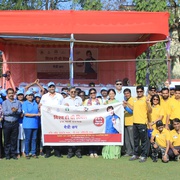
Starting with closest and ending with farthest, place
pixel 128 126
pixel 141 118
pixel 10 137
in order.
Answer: pixel 141 118, pixel 10 137, pixel 128 126

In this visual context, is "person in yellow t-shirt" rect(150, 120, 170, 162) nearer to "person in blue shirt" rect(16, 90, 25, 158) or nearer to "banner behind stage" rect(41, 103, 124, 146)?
"banner behind stage" rect(41, 103, 124, 146)

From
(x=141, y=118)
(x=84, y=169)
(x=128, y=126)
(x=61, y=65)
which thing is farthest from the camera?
(x=61, y=65)

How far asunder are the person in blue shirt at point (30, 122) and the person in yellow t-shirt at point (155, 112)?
2.44 m

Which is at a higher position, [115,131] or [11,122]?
[11,122]

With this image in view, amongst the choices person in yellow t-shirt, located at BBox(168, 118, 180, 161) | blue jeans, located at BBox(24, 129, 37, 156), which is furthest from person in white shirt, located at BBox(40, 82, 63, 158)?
person in yellow t-shirt, located at BBox(168, 118, 180, 161)

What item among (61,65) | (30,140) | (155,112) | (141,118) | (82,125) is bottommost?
(30,140)

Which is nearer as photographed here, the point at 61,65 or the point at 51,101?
the point at 51,101

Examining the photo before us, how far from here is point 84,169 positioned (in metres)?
6.48

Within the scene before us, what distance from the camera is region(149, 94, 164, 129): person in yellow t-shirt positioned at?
290 inches

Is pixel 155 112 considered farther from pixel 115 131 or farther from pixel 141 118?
pixel 115 131

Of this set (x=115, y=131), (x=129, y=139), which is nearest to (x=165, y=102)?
(x=129, y=139)

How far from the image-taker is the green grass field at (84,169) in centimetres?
599

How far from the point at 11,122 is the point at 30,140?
59 centimetres

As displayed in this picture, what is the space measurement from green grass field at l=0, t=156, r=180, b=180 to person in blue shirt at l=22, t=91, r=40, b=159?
318 millimetres
